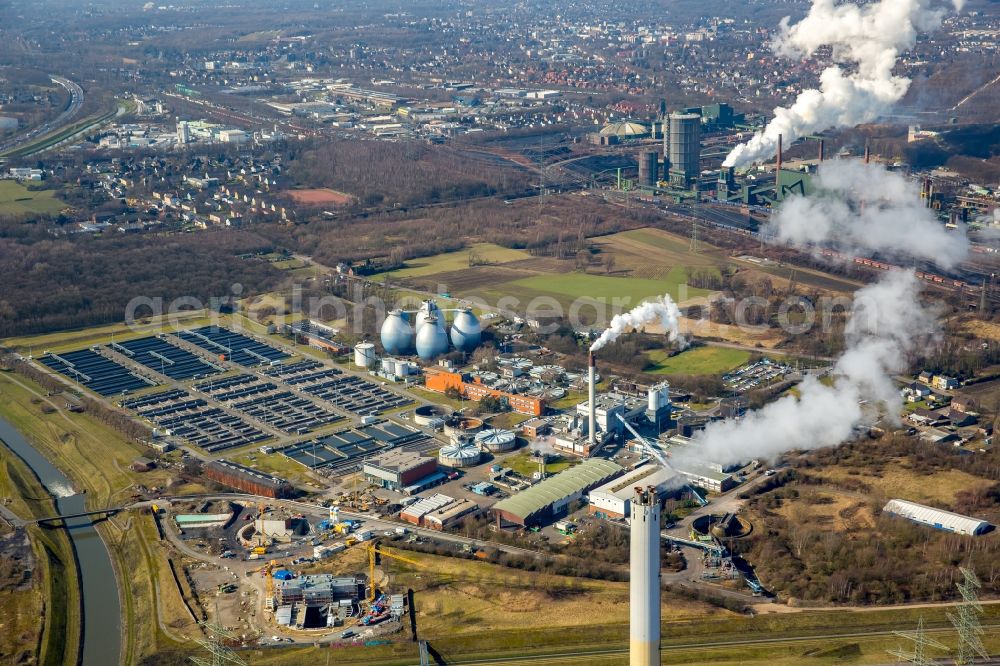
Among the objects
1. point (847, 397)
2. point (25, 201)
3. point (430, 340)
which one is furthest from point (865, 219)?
point (25, 201)

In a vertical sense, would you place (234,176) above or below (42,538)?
above

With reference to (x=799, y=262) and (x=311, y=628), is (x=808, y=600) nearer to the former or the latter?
(x=311, y=628)

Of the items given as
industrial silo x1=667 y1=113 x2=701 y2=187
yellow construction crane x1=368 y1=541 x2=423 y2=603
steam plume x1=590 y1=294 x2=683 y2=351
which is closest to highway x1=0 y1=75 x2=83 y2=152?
industrial silo x1=667 y1=113 x2=701 y2=187

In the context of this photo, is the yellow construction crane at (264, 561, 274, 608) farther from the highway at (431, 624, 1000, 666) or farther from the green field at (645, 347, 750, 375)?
the green field at (645, 347, 750, 375)

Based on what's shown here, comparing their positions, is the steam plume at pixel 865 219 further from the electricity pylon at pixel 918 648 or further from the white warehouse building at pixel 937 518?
the electricity pylon at pixel 918 648

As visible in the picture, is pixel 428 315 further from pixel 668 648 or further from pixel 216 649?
pixel 216 649

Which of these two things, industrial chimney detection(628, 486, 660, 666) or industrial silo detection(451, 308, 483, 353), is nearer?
industrial chimney detection(628, 486, 660, 666)

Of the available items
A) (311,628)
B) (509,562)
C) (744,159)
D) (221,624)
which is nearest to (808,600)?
(509,562)
